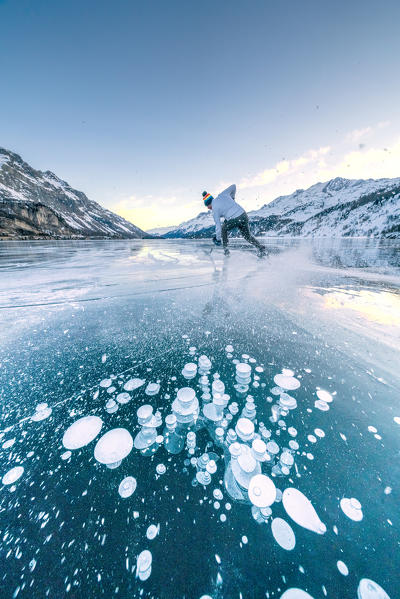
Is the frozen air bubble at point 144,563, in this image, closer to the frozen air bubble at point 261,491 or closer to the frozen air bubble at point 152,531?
the frozen air bubble at point 152,531

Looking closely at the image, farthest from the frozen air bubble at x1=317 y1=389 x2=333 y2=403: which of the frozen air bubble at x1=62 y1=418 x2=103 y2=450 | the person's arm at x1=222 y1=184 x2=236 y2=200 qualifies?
the person's arm at x1=222 y1=184 x2=236 y2=200

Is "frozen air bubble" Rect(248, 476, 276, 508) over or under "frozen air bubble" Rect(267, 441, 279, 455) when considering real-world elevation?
under

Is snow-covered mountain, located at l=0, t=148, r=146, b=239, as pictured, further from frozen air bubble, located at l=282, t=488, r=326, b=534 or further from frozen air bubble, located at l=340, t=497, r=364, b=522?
frozen air bubble, located at l=340, t=497, r=364, b=522

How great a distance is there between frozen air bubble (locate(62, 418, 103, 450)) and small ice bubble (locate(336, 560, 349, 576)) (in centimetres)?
127

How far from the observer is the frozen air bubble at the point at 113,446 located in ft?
3.91

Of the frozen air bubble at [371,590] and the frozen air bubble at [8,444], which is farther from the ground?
the frozen air bubble at [8,444]

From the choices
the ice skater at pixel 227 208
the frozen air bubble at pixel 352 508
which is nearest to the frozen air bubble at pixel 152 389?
the frozen air bubble at pixel 352 508

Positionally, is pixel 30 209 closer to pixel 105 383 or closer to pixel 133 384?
pixel 105 383

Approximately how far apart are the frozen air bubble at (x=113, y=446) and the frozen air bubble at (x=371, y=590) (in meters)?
1.09

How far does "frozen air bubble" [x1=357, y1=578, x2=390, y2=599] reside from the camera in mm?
760

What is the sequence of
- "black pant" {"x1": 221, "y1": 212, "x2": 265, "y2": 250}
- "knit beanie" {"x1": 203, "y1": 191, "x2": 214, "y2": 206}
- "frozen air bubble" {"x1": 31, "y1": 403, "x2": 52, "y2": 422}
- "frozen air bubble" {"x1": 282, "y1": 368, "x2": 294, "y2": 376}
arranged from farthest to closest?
"knit beanie" {"x1": 203, "y1": 191, "x2": 214, "y2": 206}
"black pant" {"x1": 221, "y1": 212, "x2": 265, "y2": 250}
"frozen air bubble" {"x1": 282, "y1": 368, "x2": 294, "y2": 376}
"frozen air bubble" {"x1": 31, "y1": 403, "x2": 52, "y2": 422}

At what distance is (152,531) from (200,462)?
0.35 meters

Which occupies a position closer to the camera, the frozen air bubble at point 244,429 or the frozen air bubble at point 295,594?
the frozen air bubble at point 295,594

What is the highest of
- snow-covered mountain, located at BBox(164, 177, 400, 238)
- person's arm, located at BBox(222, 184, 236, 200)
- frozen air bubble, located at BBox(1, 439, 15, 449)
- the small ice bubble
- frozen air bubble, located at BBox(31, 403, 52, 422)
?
snow-covered mountain, located at BBox(164, 177, 400, 238)
